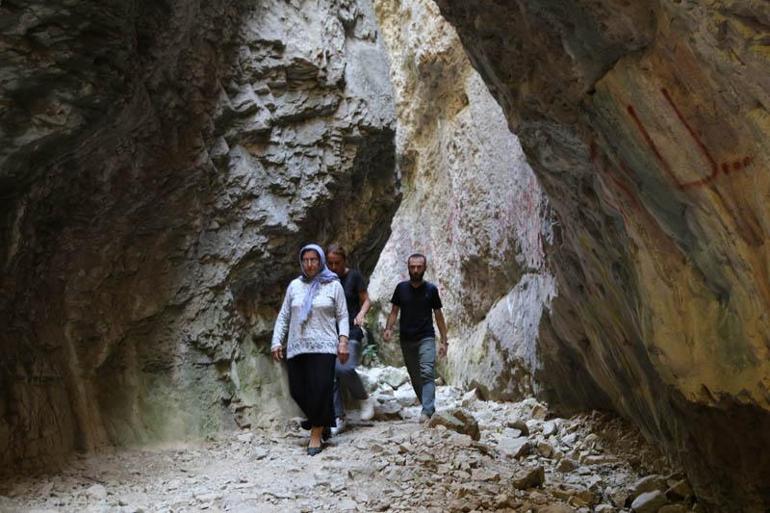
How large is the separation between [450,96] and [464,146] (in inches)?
63.2

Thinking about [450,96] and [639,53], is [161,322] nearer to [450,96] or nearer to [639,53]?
[639,53]

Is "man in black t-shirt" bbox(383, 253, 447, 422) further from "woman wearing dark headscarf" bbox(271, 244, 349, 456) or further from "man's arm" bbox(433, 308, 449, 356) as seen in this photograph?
"woman wearing dark headscarf" bbox(271, 244, 349, 456)

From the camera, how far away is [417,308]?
Answer: 7.36 metres

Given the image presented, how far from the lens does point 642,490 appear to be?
5.01 metres

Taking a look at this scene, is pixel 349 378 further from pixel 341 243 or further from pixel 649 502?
pixel 649 502

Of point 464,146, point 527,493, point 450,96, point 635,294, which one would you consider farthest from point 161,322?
point 450,96

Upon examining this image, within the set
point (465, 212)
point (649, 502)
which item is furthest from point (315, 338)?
point (465, 212)

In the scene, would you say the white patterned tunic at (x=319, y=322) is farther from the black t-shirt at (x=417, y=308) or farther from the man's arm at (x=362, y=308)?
the black t-shirt at (x=417, y=308)

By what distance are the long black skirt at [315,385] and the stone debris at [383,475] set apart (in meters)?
0.30

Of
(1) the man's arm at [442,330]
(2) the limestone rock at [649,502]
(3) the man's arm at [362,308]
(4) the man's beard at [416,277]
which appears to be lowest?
(2) the limestone rock at [649,502]

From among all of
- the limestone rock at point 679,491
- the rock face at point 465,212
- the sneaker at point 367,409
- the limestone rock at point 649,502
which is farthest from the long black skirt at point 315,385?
the limestone rock at point 679,491

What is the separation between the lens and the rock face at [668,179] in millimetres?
2979

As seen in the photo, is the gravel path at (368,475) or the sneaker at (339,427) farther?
the sneaker at (339,427)

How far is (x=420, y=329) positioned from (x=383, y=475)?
7.73ft
